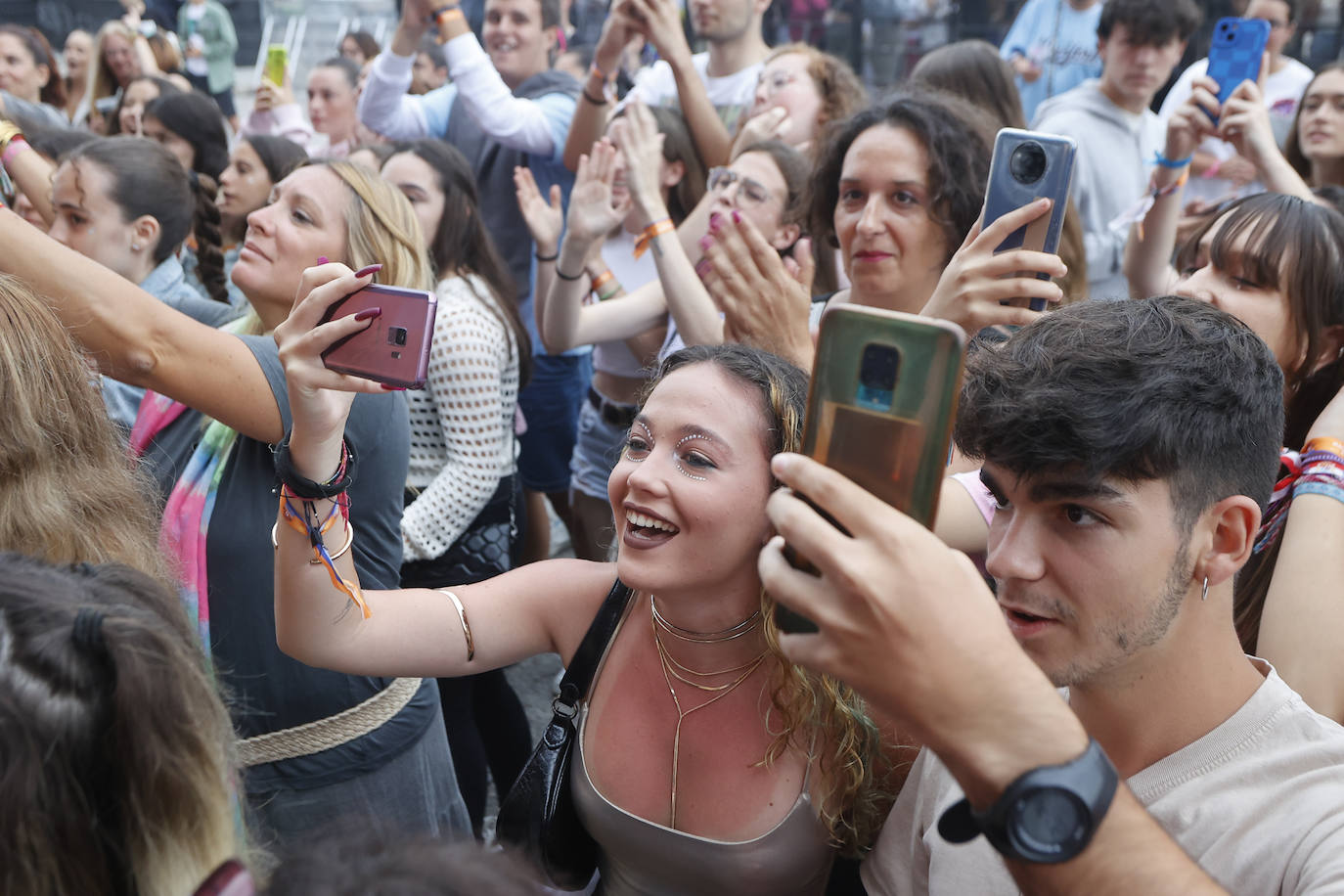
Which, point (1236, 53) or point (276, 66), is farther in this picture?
point (276, 66)

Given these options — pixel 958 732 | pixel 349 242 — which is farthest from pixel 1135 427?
pixel 349 242

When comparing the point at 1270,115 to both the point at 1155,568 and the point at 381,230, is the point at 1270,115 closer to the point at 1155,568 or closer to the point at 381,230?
the point at 381,230

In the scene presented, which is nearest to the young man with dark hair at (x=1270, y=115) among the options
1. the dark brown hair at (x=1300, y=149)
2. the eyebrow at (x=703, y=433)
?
the dark brown hair at (x=1300, y=149)

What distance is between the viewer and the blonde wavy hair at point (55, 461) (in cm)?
161

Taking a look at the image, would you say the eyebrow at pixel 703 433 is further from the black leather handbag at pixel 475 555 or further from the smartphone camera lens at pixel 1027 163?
the black leather handbag at pixel 475 555

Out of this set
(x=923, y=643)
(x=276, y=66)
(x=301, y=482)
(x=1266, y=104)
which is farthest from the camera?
(x=276, y=66)

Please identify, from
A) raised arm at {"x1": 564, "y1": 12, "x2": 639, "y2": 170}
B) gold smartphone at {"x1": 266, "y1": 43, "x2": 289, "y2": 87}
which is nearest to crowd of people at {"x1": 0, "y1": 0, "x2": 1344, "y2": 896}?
raised arm at {"x1": 564, "y1": 12, "x2": 639, "y2": 170}

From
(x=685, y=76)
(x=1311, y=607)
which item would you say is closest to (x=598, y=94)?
(x=685, y=76)

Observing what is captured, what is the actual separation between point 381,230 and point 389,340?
129cm

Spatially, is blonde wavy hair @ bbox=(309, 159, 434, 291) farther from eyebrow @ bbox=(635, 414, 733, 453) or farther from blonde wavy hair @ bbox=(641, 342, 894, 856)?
blonde wavy hair @ bbox=(641, 342, 894, 856)

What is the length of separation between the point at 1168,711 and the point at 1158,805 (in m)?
0.12

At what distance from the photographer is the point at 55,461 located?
169 cm

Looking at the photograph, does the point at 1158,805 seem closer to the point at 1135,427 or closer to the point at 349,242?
the point at 1135,427

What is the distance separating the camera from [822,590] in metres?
0.89
